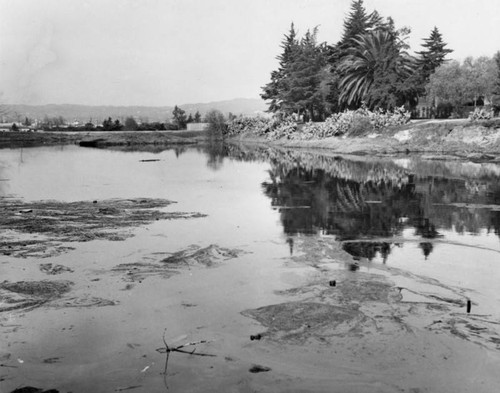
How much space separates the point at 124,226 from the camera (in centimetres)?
1609

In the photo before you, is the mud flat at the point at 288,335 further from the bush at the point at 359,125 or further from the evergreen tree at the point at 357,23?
the evergreen tree at the point at 357,23

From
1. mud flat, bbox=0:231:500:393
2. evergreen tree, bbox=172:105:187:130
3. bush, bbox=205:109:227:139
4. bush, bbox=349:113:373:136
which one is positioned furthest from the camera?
evergreen tree, bbox=172:105:187:130

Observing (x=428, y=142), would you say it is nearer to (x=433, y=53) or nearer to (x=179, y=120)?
(x=433, y=53)

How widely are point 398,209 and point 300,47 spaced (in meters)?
65.4

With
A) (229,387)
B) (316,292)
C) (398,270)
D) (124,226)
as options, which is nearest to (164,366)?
(229,387)

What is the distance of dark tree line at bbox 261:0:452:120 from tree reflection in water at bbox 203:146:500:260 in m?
26.5

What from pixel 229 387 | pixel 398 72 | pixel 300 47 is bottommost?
pixel 229 387

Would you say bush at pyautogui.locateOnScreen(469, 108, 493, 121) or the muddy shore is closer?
the muddy shore

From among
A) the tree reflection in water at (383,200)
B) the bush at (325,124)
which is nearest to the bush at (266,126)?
the bush at (325,124)

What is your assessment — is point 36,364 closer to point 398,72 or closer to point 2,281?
point 2,281

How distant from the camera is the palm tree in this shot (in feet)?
198

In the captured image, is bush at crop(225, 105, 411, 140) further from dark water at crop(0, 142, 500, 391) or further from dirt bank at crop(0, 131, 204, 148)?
dark water at crop(0, 142, 500, 391)

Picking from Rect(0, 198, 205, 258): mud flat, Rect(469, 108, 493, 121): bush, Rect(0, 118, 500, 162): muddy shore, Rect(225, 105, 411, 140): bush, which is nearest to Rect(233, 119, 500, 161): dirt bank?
Rect(0, 118, 500, 162): muddy shore

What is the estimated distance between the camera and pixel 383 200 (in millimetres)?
22156
